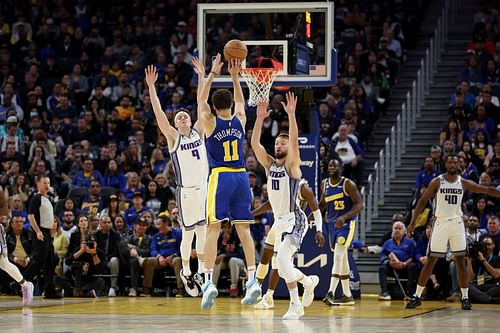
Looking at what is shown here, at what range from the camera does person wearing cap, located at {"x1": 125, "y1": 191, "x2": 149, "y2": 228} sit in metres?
20.2

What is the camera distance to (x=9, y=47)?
27266 mm

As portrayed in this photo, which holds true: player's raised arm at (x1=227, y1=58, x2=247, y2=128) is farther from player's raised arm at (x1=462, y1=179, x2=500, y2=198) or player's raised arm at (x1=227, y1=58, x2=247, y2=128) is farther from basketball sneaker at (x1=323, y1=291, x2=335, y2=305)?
basketball sneaker at (x1=323, y1=291, x2=335, y2=305)

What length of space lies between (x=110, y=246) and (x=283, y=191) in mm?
6902

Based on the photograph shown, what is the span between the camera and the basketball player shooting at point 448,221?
1544 cm

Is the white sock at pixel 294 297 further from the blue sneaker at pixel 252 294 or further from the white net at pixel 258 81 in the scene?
the white net at pixel 258 81

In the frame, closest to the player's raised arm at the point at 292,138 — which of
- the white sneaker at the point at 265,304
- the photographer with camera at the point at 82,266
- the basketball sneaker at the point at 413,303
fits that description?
the white sneaker at the point at 265,304

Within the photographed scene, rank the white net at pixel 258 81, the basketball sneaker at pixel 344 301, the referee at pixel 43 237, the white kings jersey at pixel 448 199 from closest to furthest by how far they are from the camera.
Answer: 1. the white net at pixel 258 81
2. the white kings jersey at pixel 448 199
3. the basketball sneaker at pixel 344 301
4. the referee at pixel 43 237

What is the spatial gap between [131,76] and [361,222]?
7621 mm

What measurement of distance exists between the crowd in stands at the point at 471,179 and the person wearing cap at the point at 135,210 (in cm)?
463

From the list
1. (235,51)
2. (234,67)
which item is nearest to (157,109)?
(234,67)

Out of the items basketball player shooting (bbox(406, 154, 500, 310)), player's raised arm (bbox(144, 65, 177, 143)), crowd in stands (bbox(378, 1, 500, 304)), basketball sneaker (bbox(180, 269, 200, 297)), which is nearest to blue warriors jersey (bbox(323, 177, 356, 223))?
basketball player shooting (bbox(406, 154, 500, 310))

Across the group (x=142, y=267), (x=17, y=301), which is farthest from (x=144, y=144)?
(x=17, y=301)

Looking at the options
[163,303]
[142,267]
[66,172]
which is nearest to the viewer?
[163,303]

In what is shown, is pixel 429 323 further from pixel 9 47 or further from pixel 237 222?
pixel 9 47
